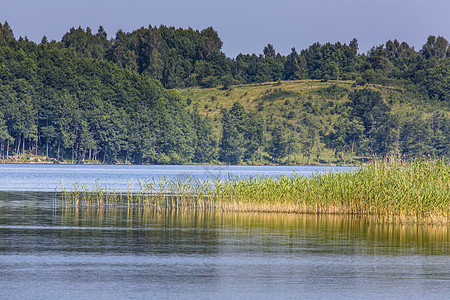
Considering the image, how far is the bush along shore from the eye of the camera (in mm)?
29906

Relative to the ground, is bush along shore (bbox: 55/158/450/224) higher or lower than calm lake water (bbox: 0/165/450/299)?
higher

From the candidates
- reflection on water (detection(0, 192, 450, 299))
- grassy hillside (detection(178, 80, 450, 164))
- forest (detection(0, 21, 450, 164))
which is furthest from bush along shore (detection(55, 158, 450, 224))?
grassy hillside (detection(178, 80, 450, 164))

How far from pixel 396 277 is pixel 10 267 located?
9.87 metres

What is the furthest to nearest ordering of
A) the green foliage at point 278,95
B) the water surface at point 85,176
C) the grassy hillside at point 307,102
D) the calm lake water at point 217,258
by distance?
the green foliage at point 278,95, the grassy hillside at point 307,102, the water surface at point 85,176, the calm lake water at point 217,258

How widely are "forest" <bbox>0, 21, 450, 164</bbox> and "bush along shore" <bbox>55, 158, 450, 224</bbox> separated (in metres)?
83.4

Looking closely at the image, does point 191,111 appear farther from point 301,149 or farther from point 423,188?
point 423,188

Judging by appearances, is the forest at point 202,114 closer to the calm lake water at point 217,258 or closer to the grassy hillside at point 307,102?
the grassy hillside at point 307,102

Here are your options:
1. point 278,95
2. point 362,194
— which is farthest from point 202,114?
point 362,194

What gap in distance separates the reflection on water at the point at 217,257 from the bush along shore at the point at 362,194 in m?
0.86

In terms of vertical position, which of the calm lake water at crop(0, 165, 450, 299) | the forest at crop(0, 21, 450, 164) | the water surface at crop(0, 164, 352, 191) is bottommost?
the calm lake water at crop(0, 165, 450, 299)

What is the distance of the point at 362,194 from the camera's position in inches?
1284

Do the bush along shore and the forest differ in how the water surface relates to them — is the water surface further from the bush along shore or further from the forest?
the forest

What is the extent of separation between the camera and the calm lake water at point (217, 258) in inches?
638

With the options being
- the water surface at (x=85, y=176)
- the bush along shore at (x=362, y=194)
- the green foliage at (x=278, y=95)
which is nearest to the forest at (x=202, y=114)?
the green foliage at (x=278, y=95)
